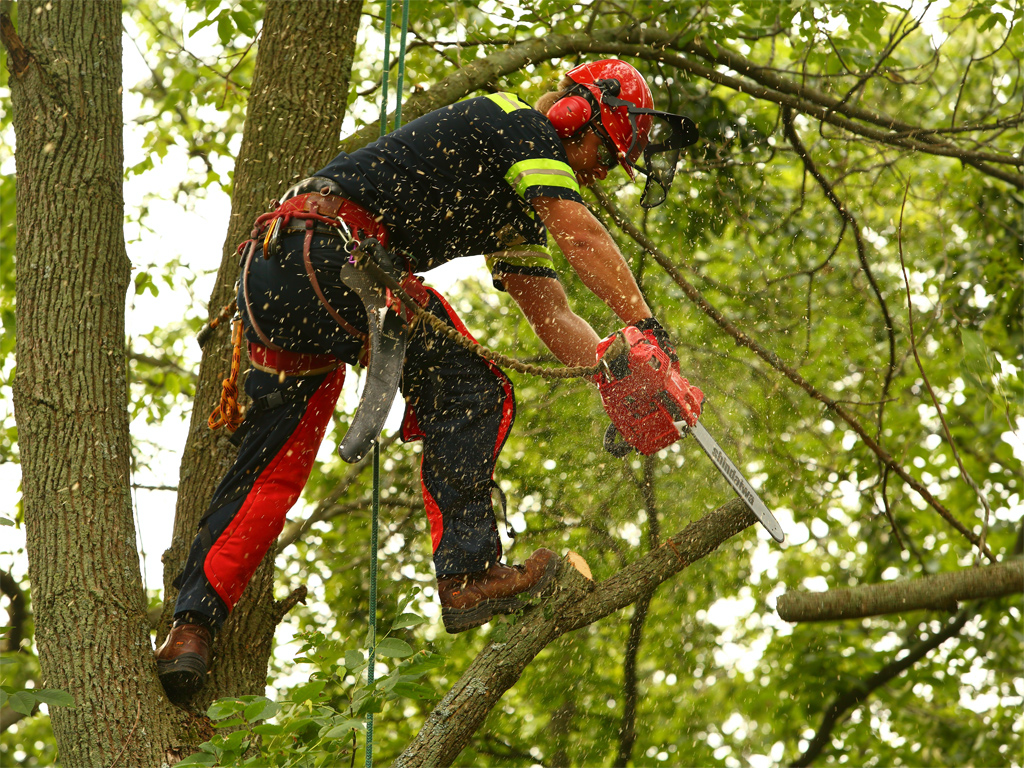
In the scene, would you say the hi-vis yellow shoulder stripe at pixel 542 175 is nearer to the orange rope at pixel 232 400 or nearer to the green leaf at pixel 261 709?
the orange rope at pixel 232 400

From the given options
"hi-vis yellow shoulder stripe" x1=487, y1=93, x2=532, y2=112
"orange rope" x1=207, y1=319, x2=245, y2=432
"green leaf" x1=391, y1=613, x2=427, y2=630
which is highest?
"hi-vis yellow shoulder stripe" x1=487, y1=93, x2=532, y2=112

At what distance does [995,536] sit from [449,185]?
218 inches

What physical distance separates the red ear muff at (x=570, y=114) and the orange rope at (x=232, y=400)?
1.10 meters

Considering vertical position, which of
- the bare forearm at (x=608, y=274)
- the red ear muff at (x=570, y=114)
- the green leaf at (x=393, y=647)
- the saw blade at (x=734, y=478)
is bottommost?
the green leaf at (x=393, y=647)

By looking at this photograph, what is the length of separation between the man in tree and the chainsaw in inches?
2.2

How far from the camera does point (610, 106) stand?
8.57ft

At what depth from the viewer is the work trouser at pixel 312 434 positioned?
2.46 metres

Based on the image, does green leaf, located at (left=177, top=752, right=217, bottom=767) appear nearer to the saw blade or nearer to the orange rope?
the orange rope

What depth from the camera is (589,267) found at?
243 centimetres

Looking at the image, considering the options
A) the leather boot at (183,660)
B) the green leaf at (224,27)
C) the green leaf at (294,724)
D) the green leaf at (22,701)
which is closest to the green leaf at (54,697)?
the green leaf at (22,701)

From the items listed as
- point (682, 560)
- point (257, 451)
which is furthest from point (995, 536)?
point (257, 451)

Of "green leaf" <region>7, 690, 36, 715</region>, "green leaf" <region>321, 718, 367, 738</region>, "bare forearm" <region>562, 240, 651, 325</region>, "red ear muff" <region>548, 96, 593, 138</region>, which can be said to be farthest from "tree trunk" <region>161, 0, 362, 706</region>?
"bare forearm" <region>562, 240, 651, 325</region>

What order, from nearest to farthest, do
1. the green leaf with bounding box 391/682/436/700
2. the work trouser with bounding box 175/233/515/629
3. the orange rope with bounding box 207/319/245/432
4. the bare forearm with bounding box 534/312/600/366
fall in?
the green leaf with bounding box 391/682/436/700, the work trouser with bounding box 175/233/515/629, the orange rope with bounding box 207/319/245/432, the bare forearm with bounding box 534/312/600/366

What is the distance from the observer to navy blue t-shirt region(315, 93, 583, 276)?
8.02 feet
